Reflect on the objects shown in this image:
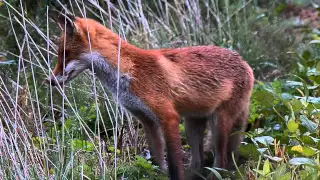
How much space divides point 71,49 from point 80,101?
1760 millimetres

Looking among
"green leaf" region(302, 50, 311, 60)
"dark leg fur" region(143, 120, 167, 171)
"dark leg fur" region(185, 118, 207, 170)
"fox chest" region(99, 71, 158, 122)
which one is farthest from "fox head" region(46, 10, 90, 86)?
"green leaf" region(302, 50, 311, 60)

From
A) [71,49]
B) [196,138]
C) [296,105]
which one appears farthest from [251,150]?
[71,49]

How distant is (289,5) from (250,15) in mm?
2216

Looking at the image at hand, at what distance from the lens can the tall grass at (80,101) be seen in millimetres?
4566

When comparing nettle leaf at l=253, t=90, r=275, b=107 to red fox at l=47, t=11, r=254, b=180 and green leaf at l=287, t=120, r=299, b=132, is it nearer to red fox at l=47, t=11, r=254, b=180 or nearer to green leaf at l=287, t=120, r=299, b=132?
red fox at l=47, t=11, r=254, b=180

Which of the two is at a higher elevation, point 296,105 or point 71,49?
point 71,49

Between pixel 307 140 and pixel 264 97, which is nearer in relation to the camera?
pixel 307 140

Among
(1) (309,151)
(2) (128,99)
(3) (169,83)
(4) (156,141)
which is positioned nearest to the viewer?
(1) (309,151)

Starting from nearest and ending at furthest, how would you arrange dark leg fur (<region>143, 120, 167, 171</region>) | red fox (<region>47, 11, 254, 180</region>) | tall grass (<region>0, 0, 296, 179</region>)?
tall grass (<region>0, 0, 296, 179</region>) → red fox (<region>47, 11, 254, 180</region>) → dark leg fur (<region>143, 120, 167, 171</region>)

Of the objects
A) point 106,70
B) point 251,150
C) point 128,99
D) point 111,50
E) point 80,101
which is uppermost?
point 111,50

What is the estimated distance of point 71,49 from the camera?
5.04 m

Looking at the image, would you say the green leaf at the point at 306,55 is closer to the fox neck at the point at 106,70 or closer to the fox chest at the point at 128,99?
the fox chest at the point at 128,99

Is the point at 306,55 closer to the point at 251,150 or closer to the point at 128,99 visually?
the point at 251,150

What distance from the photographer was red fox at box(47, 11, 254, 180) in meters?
5.06
